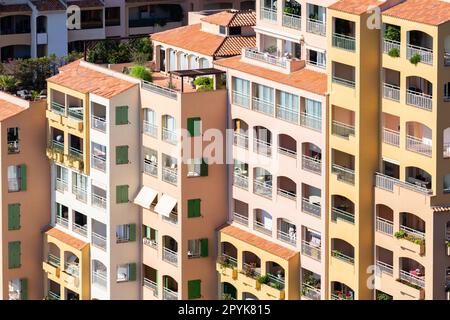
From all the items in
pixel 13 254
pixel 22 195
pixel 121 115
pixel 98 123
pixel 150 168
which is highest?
pixel 121 115

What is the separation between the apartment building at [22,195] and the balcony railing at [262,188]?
13.9 metres

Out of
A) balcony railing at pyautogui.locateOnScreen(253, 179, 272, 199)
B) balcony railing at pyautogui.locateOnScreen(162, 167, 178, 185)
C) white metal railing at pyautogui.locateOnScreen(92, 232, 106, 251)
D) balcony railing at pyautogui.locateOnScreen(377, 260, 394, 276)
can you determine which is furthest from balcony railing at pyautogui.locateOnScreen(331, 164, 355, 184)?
white metal railing at pyautogui.locateOnScreen(92, 232, 106, 251)

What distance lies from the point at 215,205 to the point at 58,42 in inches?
1167

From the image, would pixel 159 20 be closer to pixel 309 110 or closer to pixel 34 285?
pixel 34 285

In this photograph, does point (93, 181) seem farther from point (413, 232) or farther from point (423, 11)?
point (423, 11)

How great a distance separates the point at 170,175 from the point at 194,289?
5.28 meters

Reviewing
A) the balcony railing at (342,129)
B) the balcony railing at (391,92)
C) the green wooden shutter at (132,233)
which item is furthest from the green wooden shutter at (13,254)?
the balcony railing at (391,92)

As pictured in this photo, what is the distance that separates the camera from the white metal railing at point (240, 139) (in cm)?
10351

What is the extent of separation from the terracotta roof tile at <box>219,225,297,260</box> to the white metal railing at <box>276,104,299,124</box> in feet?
18.9

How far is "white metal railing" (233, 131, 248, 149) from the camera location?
340ft

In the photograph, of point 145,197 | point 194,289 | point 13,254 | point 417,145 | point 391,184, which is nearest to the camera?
point 417,145

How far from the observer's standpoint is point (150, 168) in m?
107

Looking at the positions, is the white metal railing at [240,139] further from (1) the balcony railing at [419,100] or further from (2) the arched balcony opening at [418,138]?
(1) the balcony railing at [419,100]

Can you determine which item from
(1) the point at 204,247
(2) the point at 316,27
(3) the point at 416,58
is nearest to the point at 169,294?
(1) the point at 204,247
